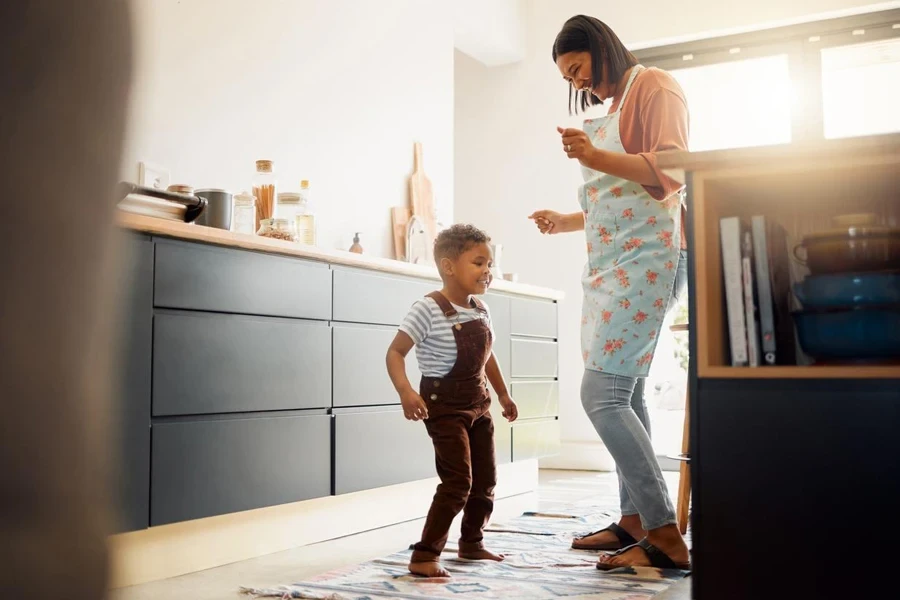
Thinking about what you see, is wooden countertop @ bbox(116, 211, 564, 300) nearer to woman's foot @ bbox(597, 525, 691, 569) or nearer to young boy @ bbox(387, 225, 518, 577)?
young boy @ bbox(387, 225, 518, 577)

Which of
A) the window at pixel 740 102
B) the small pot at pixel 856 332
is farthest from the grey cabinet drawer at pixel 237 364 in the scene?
the window at pixel 740 102

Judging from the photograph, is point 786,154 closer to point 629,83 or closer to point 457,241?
point 629,83

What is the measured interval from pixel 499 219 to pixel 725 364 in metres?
4.07

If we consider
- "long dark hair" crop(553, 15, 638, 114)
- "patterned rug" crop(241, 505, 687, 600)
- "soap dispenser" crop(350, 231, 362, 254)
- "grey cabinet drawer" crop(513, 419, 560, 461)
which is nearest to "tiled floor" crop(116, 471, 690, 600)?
"patterned rug" crop(241, 505, 687, 600)

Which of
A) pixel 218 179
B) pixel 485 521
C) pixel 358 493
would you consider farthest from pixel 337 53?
pixel 485 521

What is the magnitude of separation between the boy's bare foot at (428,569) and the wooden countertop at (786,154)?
3.68ft

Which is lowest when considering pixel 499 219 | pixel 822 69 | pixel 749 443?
pixel 749 443

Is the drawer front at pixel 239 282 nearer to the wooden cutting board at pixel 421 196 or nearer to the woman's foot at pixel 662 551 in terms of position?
the woman's foot at pixel 662 551

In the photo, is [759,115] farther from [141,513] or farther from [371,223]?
[141,513]

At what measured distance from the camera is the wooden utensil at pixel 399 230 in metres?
3.98

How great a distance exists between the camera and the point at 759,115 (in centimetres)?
495

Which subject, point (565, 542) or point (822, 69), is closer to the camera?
point (565, 542)

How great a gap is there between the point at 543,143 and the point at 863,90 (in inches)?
70.0

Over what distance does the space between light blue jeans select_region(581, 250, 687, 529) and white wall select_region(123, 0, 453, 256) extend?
4.82 ft
